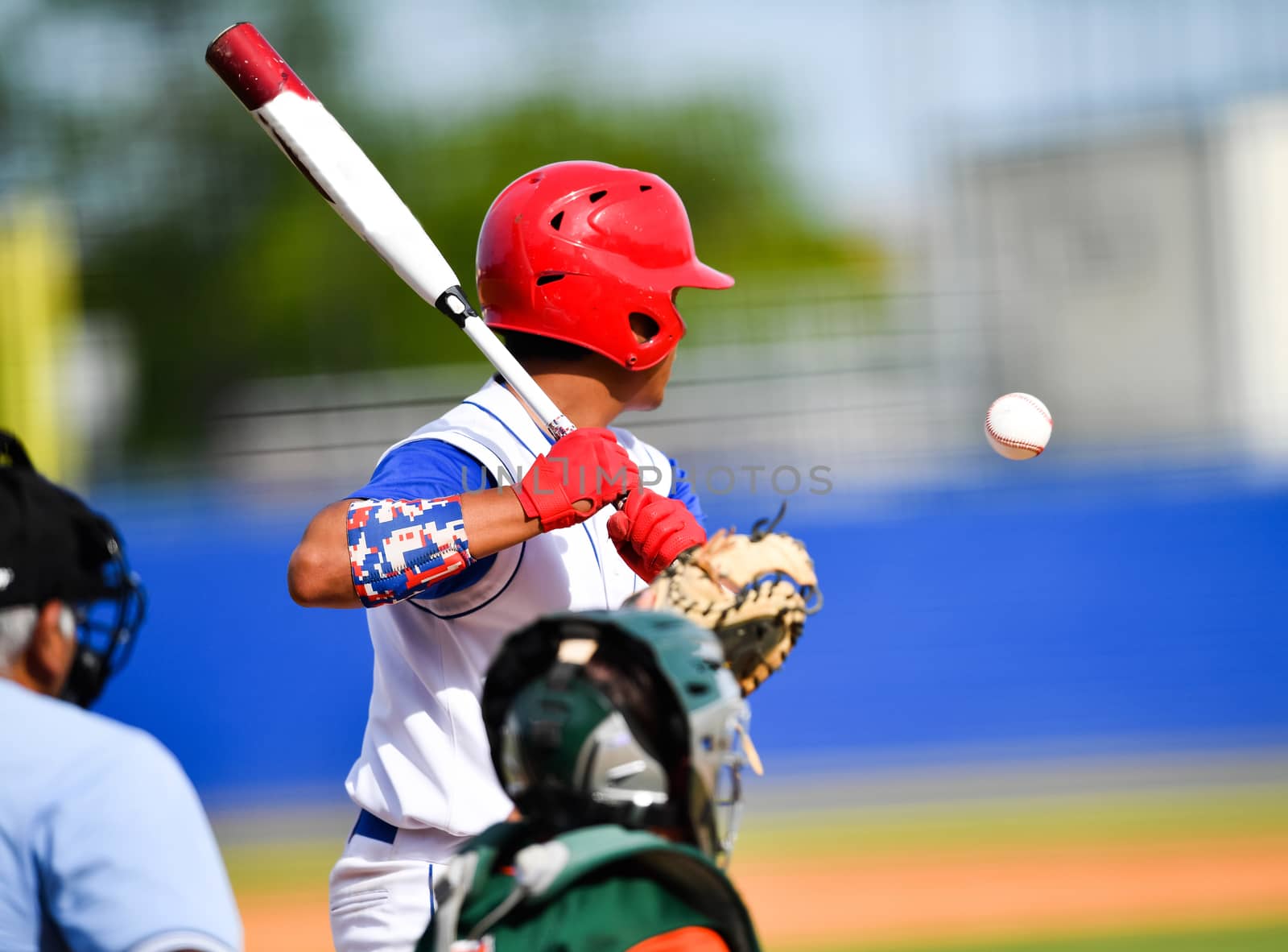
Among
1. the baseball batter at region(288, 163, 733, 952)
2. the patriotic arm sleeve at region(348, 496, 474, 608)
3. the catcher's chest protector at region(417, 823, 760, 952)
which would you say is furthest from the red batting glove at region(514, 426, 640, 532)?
the catcher's chest protector at region(417, 823, 760, 952)

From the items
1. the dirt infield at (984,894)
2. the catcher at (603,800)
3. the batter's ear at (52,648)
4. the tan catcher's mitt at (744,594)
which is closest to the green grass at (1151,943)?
the dirt infield at (984,894)

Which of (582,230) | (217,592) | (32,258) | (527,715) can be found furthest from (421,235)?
(32,258)

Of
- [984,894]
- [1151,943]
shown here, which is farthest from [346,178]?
[984,894]

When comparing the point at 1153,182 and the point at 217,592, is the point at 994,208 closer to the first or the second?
the point at 1153,182

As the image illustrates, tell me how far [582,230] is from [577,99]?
109 ft

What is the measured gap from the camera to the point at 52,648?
75.2 inches

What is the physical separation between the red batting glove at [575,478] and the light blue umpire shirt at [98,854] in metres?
0.87

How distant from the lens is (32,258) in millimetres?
13062

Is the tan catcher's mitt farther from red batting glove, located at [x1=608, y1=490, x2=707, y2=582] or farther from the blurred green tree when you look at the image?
the blurred green tree

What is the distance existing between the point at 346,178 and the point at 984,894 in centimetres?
591

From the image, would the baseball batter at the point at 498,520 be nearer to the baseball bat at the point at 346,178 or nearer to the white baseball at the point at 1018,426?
the baseball bat at the point at 346,178

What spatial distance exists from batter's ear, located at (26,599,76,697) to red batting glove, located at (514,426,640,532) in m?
0.80

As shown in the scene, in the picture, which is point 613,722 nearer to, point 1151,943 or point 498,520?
point 498,520

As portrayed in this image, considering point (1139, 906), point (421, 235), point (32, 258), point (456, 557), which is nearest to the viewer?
point (456, 557)
